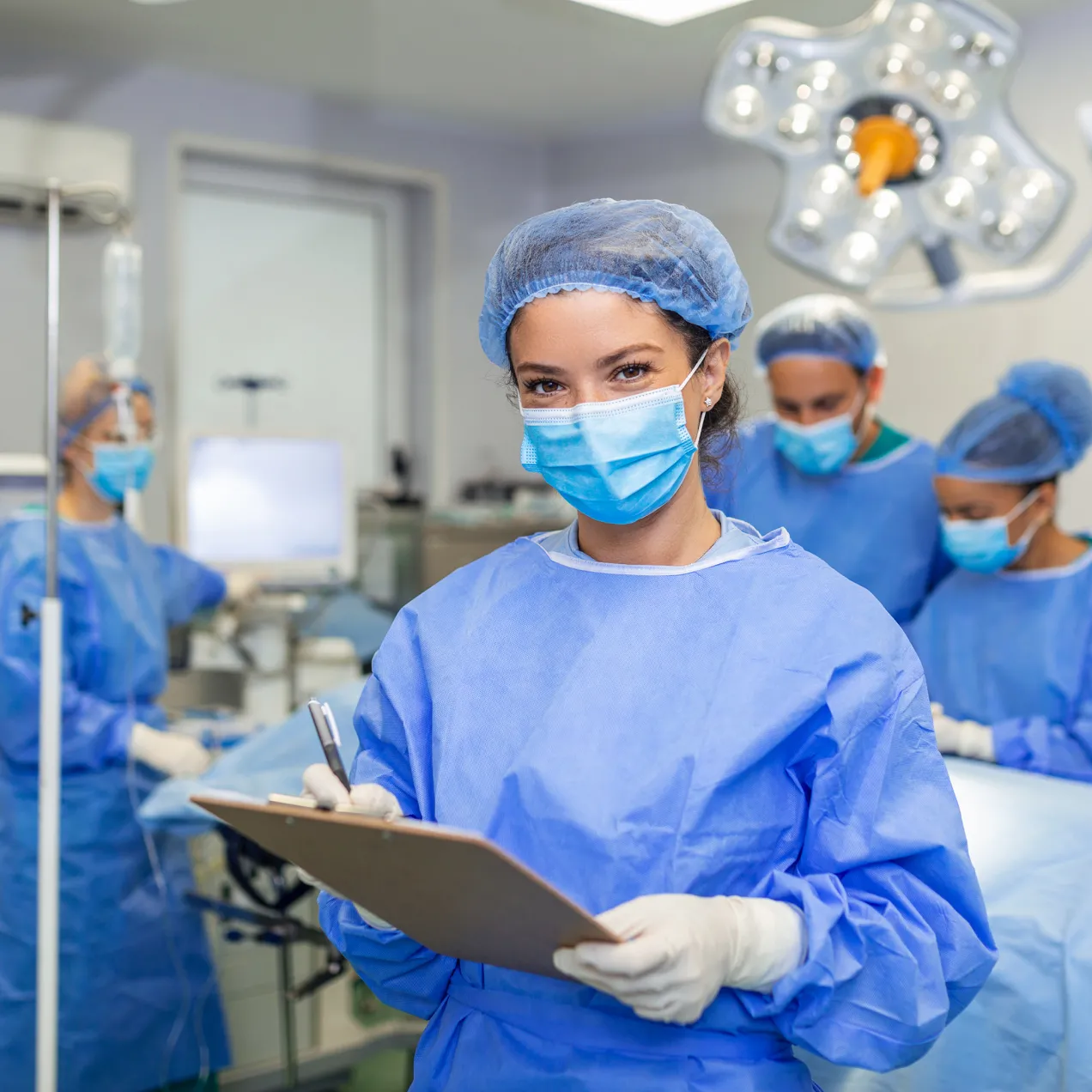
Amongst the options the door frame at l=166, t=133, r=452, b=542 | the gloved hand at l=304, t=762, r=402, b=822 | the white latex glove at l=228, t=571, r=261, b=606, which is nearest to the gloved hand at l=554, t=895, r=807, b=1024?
the gloved hand at l=304, t=762, r=402, b=822

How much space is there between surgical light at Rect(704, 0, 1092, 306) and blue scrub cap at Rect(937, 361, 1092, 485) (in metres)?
0.31

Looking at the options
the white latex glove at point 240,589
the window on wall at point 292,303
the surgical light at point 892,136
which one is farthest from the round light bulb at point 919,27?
the window on wall at point 292,303

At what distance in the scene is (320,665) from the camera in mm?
2992

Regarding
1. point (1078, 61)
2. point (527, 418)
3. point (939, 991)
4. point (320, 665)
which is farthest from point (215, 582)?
point (1078, 61)

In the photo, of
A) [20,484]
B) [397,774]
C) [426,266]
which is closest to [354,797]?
[397,774]

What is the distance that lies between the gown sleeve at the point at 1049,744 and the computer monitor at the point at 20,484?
1776mm

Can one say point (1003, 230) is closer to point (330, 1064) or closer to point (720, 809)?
point (720, 809)

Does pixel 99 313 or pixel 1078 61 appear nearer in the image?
pixel 1078 61

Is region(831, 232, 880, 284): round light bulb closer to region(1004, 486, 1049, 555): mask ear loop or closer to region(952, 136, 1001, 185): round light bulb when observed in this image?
region(952, 136, 1001, 185): round light bulb

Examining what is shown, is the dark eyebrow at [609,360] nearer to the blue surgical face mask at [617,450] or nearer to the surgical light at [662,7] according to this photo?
the blue surgical face mask at [617,450]

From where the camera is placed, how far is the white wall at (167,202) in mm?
3549

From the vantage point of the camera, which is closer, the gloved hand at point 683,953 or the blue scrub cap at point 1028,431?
the gloved hand at point 683,953

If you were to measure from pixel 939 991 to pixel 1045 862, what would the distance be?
745 millimetres

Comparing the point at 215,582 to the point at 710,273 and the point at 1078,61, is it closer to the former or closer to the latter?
the point at 710,273
